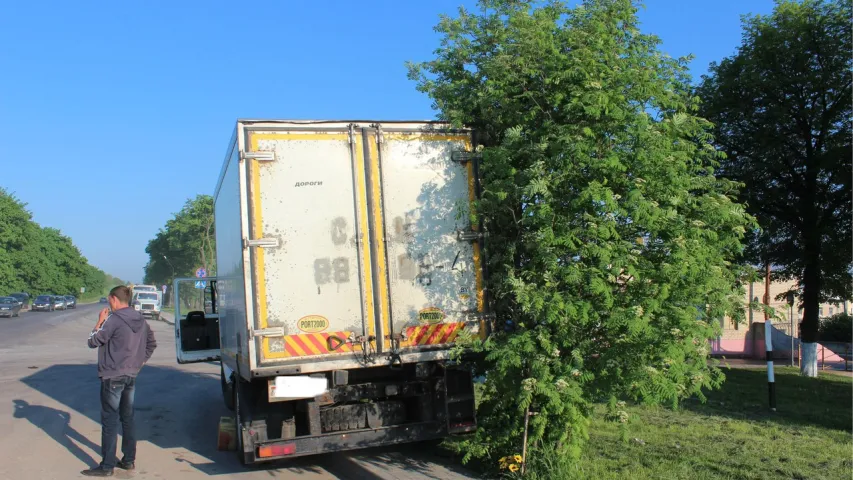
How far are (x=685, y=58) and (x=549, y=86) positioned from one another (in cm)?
123

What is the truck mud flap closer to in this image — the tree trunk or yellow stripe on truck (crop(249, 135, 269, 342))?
yellow stripe on truck (crop(249, 135, 269, 342))

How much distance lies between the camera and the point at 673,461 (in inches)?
245

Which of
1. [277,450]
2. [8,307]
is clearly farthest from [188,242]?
[277,450]

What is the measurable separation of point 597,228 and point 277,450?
11.6 ft

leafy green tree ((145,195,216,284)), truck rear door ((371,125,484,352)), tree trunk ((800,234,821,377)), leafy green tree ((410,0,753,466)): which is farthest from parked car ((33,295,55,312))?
leafy green tree ((410,0,753,466))

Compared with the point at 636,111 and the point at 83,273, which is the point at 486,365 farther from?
the point at 83,273

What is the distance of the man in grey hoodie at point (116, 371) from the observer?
6871 millimetres

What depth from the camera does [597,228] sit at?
206 inches

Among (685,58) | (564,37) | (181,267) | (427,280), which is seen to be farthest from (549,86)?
(181,267)

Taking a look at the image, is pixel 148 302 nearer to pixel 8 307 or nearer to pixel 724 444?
pixel 8 307

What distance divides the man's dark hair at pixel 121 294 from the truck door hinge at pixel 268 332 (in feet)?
6.29

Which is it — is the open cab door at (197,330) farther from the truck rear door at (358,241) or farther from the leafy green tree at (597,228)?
the leafy green tree at (597,228)

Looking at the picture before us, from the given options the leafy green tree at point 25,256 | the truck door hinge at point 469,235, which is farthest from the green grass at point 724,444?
the leafy green tree at point 25,256

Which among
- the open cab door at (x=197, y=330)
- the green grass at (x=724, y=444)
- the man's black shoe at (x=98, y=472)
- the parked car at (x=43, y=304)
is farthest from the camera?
the parked car at (x=43, y=304)
